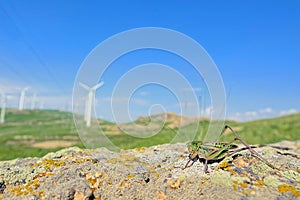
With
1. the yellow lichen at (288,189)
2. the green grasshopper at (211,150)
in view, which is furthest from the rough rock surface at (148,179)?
the green grasshopper at (211,150)

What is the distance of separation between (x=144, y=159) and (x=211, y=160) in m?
1.70

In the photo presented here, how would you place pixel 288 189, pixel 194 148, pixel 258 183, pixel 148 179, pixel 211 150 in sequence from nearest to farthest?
pixel 288 189
pixel 258 183
pixel 148 179
pixel 211 150
pixel 194 148

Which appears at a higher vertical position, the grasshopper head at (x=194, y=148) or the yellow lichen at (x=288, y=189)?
the grasshopper head at (x=194, y=148)

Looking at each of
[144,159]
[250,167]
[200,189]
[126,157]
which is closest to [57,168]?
[126,157]

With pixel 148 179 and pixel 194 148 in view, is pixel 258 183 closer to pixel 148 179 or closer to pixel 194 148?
pixel 194 148

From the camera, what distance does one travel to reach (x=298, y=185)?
183 inches

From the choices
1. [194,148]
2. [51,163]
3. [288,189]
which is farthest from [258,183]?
[51,163]

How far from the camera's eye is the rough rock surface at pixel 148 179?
15.1 feet

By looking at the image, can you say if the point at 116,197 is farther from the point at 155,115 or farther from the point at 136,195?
the point at 155,115

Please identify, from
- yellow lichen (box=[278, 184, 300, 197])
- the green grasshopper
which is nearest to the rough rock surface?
yellow lichen (box=[278, 184, 300, 197])

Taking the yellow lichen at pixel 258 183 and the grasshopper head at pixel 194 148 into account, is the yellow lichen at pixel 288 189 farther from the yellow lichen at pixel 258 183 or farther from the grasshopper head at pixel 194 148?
the grasshopper head at pixel 194 148

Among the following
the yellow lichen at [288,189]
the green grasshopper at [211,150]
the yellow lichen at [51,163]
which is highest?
the green grasshopper at [211,150]

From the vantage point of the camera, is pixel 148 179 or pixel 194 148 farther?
pixel 194 148

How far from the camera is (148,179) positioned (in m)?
5.25
